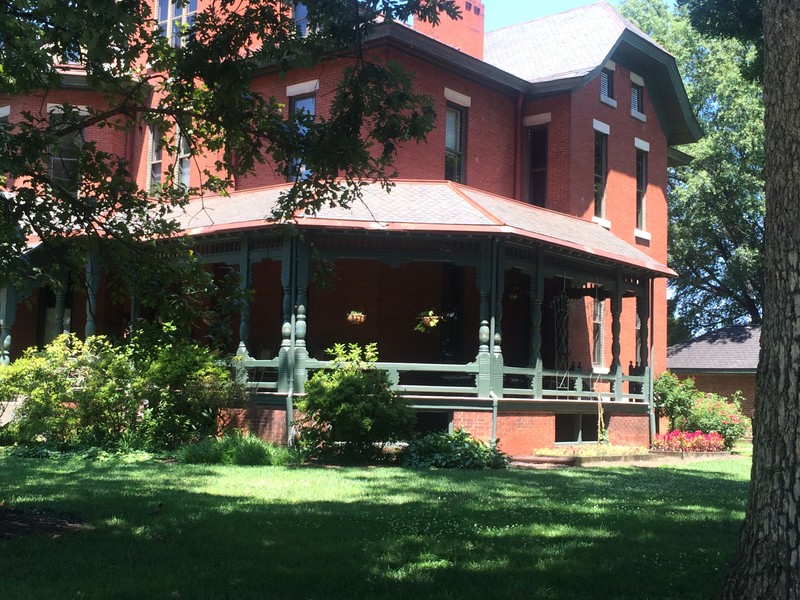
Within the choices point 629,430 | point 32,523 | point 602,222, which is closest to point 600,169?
point 602,222

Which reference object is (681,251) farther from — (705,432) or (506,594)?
(506,594)

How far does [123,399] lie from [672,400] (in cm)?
1350

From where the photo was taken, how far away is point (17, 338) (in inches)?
883

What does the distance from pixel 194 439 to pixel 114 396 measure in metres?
1.47

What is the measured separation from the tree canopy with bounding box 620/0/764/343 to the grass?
26.9 meters

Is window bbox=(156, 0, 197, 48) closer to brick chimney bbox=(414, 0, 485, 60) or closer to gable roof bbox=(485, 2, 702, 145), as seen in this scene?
brick chimney bbox=(414, 0, 485, 60)

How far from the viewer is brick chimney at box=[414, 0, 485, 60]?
22.2 m

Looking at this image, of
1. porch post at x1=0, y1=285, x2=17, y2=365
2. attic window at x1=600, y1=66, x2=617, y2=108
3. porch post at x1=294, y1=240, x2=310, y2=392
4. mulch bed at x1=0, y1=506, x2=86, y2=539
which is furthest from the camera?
attic window at x1=600, y1=66, x2=617, y2=108

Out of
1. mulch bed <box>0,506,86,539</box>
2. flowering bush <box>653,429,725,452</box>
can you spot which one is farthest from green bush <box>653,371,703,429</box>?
mulch bed <box>0,506,86,539</box>

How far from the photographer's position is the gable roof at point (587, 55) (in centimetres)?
2122

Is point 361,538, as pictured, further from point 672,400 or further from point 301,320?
point 672,400

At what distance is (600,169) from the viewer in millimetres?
22562

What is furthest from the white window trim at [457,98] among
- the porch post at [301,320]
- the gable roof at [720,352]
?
the gable roof at [720,352]

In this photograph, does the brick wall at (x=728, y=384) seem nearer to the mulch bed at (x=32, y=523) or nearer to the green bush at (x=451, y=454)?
the green bush at (x=451, y=454)
